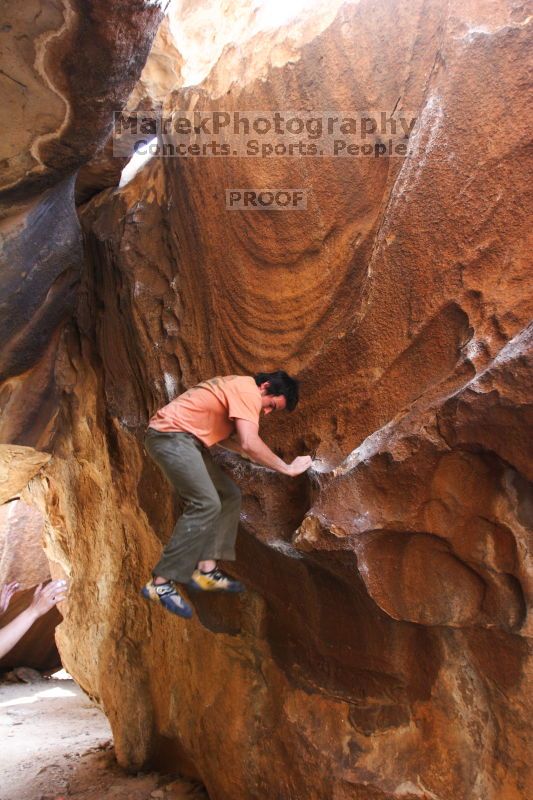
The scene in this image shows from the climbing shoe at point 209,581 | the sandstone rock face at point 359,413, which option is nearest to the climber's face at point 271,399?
the sandstone rock face at point 359,413

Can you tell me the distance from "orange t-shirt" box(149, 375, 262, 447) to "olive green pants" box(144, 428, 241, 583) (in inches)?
1.6

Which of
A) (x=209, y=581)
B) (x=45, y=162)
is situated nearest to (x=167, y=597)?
(x=209, y=581)

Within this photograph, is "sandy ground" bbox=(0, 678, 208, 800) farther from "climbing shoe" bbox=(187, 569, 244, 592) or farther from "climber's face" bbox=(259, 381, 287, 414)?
"climber's face" bbox=(259, 381, 287, 414)

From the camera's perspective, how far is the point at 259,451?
9.21 feet

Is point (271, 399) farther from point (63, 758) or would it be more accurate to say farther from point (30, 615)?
point (30, 615)

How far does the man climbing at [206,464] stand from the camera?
9.27 ft

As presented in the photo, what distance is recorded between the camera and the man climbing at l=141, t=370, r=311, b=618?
2826 mm

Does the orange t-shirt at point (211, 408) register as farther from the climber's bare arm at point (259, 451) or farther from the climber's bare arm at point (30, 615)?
the climber's bare arm at point (30, 615)

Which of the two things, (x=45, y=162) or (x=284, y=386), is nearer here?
(x=284, y=386)

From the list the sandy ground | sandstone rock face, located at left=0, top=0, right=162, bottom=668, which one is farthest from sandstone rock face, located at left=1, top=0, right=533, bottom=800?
sandstone rock face, located at left=0, top=0, right=162, bottom=668

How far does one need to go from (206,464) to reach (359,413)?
2.21ft

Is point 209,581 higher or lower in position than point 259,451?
lower

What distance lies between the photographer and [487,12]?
9.53 feet

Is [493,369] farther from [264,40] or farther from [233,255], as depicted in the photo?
[264,40]
